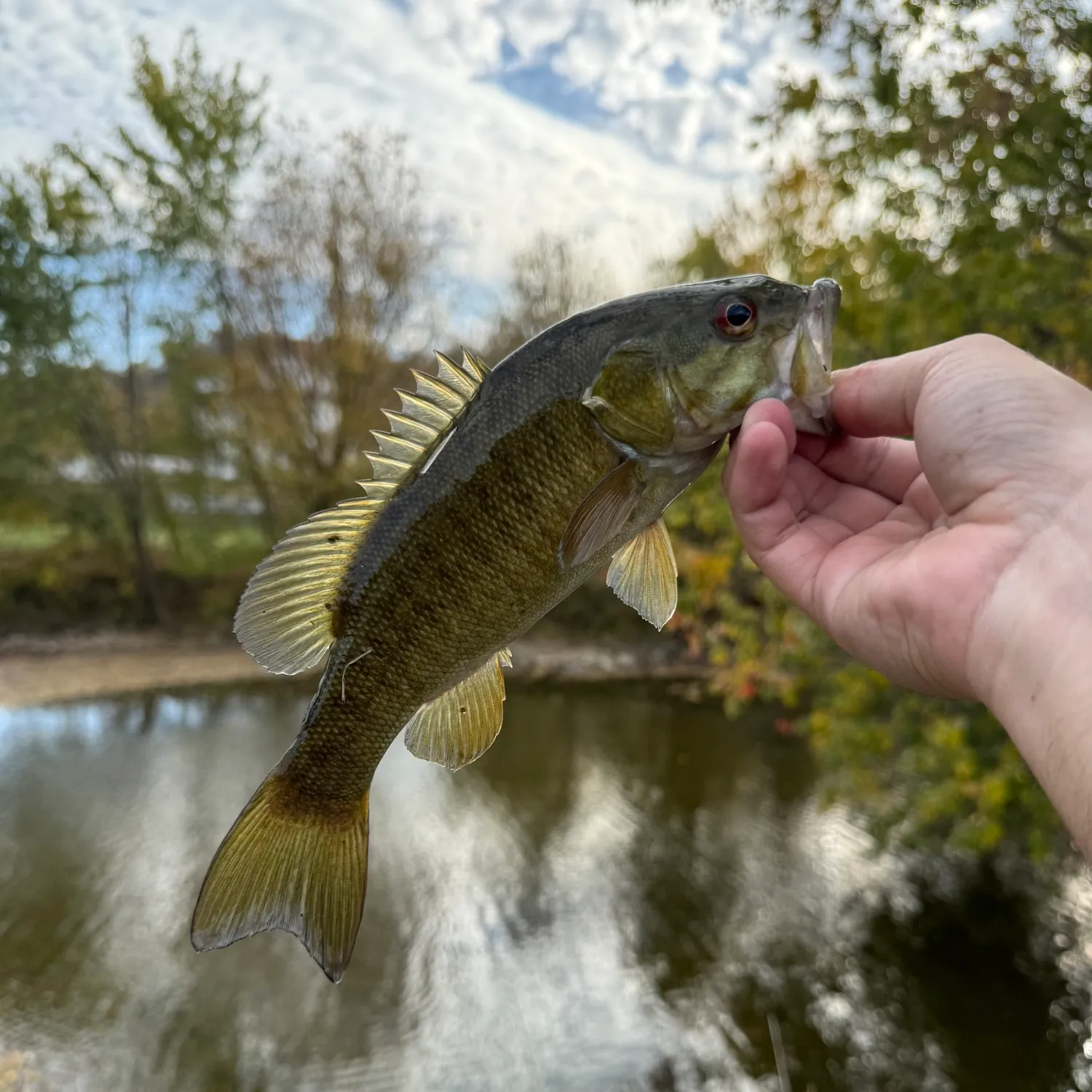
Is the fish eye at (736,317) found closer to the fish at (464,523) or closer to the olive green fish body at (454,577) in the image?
the fish at (464,523)

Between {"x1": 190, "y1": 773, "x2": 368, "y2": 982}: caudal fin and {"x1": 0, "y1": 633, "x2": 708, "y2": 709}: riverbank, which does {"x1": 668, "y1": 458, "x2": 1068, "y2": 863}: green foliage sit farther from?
{"x1": 0, "y1": 633, "x2": 708, "y2": 709}: riverbank

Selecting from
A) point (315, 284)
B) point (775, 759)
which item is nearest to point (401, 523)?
point (775, 759)

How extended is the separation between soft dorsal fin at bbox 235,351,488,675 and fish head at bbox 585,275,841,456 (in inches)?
13.5

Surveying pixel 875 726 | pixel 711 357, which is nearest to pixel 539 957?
pixel 875 726

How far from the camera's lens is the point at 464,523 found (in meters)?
1.68

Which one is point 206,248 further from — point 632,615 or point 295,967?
point 295,967

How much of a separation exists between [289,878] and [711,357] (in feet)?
4.94

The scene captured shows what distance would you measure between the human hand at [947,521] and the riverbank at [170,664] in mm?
12646

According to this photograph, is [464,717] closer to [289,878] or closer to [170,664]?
[289,878]

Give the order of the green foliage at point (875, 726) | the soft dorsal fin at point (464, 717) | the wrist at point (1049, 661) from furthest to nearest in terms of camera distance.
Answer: the green foliage at point (875, 726)
the soft dorsal fin at point (464, 717)
the wrist at point (1049, 661)

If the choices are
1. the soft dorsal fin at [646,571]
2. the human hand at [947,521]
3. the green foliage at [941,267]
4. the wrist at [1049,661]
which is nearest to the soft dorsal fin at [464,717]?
the soft dorsal fin at [646,571]

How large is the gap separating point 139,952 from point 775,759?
8.17 meters

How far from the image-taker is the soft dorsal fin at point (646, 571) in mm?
1919

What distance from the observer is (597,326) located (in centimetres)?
172
